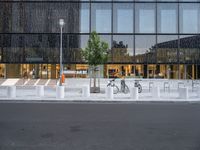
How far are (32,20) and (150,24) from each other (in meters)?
15.8

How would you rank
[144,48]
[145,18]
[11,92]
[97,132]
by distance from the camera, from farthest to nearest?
→ [145,18] < [144,48] < [11,92] < [97,132]

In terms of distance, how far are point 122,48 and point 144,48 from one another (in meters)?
2.95

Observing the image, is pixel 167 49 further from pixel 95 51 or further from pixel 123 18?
pixel 95 51

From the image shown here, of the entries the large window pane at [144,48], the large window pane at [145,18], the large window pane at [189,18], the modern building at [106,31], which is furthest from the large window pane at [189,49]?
the large window pane at [145,18]

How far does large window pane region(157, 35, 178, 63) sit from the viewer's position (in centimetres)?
4153

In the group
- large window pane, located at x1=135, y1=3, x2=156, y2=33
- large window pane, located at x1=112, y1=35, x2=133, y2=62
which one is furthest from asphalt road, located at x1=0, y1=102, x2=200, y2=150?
large window pane, located at x1=135, y1=3, x2=156, y2=33

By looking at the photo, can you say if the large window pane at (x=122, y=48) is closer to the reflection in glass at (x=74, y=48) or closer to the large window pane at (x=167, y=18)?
the reflection in glass at (x=74, y=48)

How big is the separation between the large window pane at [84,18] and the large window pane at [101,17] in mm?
690

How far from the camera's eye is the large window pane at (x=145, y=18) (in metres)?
41.6

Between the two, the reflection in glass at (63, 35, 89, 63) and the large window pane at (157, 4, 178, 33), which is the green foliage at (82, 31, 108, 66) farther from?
the large window pane at (157, 4, 178, 33)

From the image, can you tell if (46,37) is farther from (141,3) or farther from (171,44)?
(171,44)

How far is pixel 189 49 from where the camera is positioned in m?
41.7

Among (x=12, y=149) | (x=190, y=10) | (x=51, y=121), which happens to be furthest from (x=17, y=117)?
(x=190, y=10)

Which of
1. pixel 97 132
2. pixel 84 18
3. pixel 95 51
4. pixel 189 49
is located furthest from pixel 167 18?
pixel 97 132
